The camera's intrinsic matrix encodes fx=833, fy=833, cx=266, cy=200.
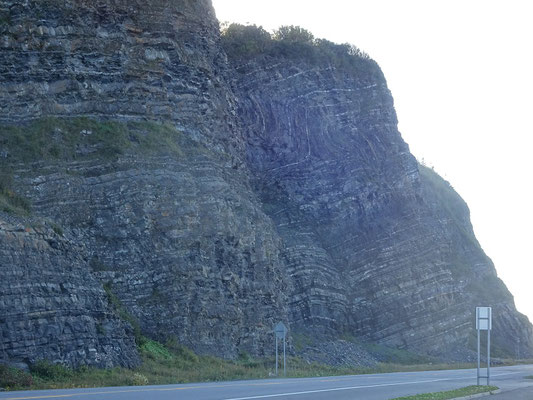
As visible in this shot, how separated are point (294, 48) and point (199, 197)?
66.3 ft

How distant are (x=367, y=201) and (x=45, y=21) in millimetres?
24134

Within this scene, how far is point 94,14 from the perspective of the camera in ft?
129

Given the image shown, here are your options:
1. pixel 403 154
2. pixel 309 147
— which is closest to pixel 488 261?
pixel 403 154

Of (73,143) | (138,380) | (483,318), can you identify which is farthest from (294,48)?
(138,380)

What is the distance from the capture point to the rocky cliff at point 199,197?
97.4 ft

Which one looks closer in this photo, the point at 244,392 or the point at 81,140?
the point at 244,392

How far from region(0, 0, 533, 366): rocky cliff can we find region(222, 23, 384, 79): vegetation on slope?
0.15 m

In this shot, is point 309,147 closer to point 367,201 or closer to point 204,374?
point 367,201

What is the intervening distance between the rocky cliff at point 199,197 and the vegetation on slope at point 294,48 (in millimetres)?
150

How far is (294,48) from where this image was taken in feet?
179

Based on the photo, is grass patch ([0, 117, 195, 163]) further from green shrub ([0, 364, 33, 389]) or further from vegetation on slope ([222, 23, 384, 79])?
vegetation on slope ([222, 23, 384, 79])

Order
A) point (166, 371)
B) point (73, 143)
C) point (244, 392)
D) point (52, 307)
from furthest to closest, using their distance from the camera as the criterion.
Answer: point (73, 143), point (166, 371), point (52, 307), point (244, 392)

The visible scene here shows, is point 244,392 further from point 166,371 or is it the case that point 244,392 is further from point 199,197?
point 199,197

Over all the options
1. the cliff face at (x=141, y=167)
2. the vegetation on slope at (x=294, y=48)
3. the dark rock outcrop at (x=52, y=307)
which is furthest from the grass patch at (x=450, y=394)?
the vegetation on slope at (x=294, y=48)
